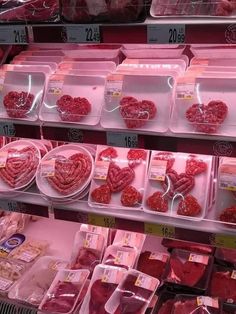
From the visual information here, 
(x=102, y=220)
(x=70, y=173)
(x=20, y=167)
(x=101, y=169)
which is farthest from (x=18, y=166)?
(x=102, y=220)

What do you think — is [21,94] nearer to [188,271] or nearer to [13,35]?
[13,35]

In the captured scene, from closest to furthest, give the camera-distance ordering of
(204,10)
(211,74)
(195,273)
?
(204,10)
(211,74)
(195,273)

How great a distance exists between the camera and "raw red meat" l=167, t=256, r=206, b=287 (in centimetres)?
188

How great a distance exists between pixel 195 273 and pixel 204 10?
3.70 feet

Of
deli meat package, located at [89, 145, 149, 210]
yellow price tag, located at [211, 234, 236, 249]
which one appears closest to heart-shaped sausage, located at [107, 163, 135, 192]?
deli meat package, located at [89, 145, 149, 210]

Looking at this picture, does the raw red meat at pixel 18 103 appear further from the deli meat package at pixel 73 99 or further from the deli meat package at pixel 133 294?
the deli meat package at pixel 133 294

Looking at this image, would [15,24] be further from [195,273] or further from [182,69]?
[195,273]

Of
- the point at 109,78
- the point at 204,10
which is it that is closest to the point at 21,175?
the point at 109,78

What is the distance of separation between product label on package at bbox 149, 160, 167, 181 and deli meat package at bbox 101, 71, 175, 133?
0.79ft

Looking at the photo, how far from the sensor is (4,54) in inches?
84.1

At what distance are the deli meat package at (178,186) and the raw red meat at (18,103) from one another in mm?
595

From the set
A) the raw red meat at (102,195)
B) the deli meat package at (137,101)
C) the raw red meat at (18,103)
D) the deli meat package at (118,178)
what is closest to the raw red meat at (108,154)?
the deli meat package at (118,178)

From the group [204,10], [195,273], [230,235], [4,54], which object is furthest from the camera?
[4,54]

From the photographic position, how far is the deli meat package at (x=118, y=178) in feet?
5.90
